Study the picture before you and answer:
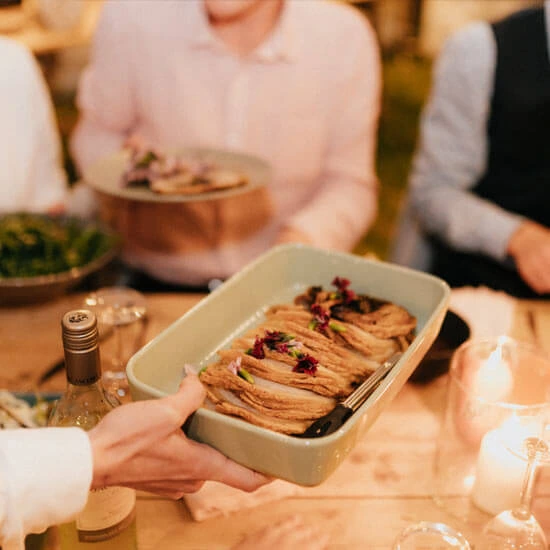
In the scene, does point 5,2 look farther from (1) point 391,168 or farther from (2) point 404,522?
(1) point 391,168

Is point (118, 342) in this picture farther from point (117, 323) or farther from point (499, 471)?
point (499, 471)

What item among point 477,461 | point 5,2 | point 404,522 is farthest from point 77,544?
point 5,2

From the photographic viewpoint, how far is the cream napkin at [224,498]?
2.90 ft

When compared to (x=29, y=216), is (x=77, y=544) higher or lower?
lower

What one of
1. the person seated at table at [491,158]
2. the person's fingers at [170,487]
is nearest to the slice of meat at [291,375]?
the person's fingers at [170,487]

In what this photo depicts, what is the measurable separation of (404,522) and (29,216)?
1.05 meters

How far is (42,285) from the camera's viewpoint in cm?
129

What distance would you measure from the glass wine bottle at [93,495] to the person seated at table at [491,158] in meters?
1.14

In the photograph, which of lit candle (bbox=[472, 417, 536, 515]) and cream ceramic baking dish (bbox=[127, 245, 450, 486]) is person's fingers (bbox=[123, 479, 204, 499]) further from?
lit candle (bbox=[472, 417, 536, 515])

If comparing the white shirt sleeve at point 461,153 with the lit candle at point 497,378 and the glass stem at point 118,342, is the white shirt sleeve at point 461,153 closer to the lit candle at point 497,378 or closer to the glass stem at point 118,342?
the lit candle at point 497,378

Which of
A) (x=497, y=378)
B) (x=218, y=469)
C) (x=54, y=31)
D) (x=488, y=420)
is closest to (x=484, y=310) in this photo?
(x=497, y=378)

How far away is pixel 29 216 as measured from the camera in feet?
4.95

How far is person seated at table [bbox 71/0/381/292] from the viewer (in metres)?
1.66

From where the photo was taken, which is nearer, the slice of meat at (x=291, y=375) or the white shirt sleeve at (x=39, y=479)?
the white shirt sleeve at (x=39, y=479)
